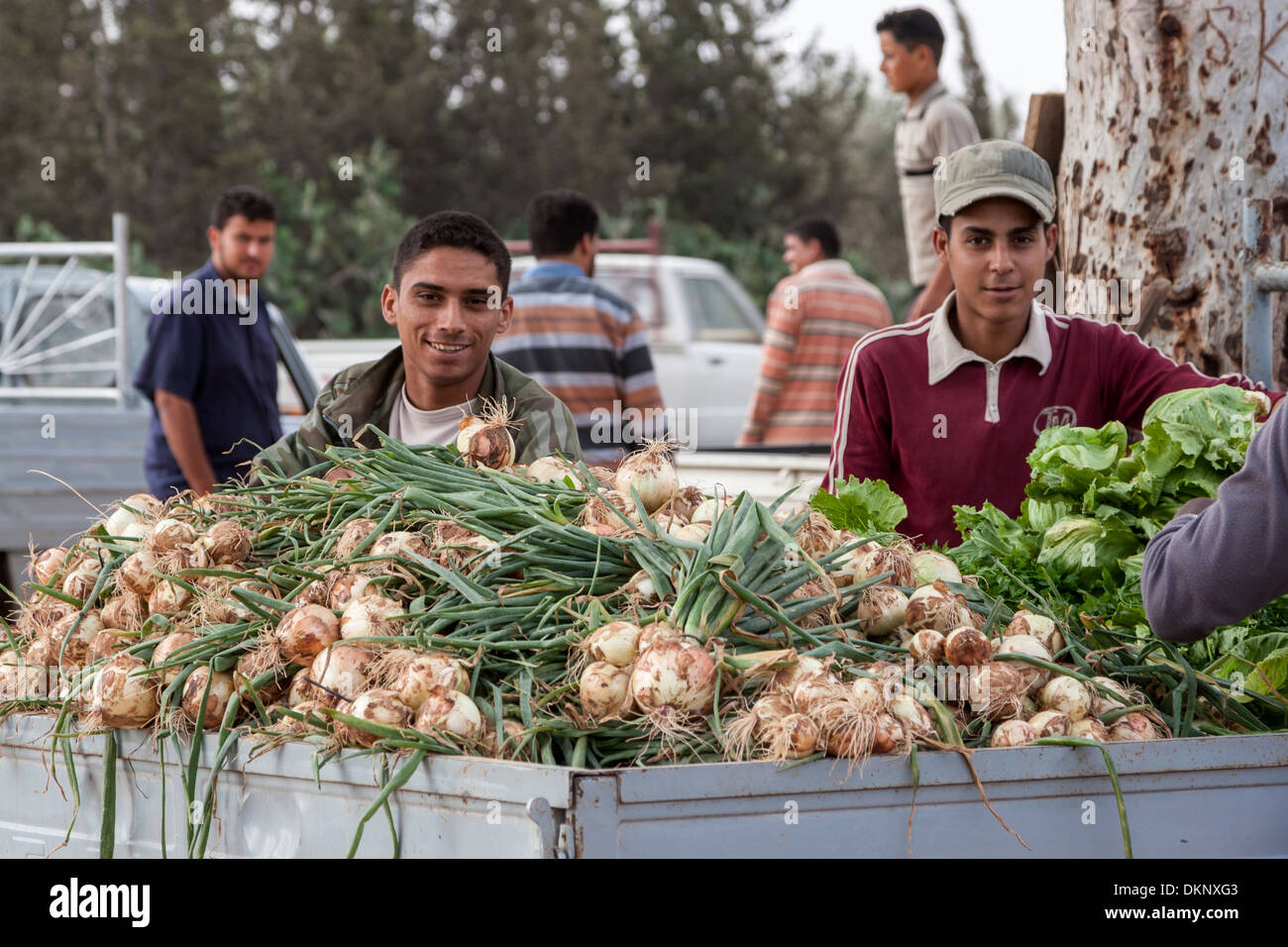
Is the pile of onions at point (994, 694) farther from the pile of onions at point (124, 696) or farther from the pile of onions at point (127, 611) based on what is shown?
the pile of onions at point (127, 611)

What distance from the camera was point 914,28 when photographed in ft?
23.6

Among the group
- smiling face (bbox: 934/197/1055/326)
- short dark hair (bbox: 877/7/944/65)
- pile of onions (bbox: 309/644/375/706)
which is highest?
short dark hair (bbox: 877/7/944/65)

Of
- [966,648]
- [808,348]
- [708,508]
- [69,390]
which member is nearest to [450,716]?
[708,508]

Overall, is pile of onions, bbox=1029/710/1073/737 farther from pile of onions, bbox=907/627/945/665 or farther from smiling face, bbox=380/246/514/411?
smiling face, bbox=380/246/514/411

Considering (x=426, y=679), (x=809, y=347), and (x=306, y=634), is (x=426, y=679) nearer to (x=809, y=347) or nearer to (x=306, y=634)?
(x=306, y=634)

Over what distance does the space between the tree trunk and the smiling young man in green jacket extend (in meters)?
2.37

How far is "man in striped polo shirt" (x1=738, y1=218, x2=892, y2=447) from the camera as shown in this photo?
27.1ft

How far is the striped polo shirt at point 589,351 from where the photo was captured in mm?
6488

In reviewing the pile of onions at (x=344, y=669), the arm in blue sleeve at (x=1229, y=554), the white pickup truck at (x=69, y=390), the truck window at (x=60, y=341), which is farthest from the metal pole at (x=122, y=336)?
the arm in blue sleeve at (x=1229, y=554)

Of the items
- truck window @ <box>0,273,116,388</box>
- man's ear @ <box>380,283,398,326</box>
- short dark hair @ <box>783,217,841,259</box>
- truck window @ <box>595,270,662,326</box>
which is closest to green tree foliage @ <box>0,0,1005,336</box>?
truck window @ <box>595,270,662,326</box>

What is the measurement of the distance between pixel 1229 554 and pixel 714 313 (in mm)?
10993

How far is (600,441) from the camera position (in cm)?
628
